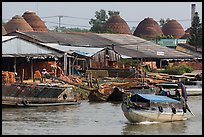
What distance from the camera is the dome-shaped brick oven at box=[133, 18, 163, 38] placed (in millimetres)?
69206

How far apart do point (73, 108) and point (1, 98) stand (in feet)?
10.2

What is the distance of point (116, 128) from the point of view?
1847 centimetres

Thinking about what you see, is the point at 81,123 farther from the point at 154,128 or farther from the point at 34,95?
the point at 34,95

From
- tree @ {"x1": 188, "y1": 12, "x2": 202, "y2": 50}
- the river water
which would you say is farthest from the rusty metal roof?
the river water

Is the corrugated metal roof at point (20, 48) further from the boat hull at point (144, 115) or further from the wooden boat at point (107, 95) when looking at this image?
the boat hull at point (144, 115)

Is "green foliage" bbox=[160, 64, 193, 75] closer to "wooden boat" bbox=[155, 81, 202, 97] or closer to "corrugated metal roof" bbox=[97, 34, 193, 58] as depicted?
"corrugated metal roof" bbox=[97, 34, 193, 58]

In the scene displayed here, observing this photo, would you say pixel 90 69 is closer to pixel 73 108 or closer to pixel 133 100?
pixel 73 108

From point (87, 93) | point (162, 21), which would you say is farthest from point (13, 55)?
point (162, 21)

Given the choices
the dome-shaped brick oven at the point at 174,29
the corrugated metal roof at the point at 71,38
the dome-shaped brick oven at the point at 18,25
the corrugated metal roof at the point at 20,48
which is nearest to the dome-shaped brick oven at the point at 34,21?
the dome-shaped brick oven at the point at 18,25

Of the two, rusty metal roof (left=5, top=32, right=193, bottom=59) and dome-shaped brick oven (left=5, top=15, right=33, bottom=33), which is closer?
rusty metal roof (left=5, top=32, right=193, bottom=59)

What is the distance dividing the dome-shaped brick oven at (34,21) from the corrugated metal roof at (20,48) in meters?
29.1

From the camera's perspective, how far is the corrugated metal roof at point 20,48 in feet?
97.5

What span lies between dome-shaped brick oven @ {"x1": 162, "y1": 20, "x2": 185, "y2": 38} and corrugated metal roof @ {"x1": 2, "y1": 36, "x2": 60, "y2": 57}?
144 feet

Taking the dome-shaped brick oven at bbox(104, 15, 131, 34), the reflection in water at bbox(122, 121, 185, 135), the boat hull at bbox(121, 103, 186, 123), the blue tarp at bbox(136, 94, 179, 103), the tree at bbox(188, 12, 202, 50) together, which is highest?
the dome-shaped brick oven at bbox(104, 15, 131, 34)
